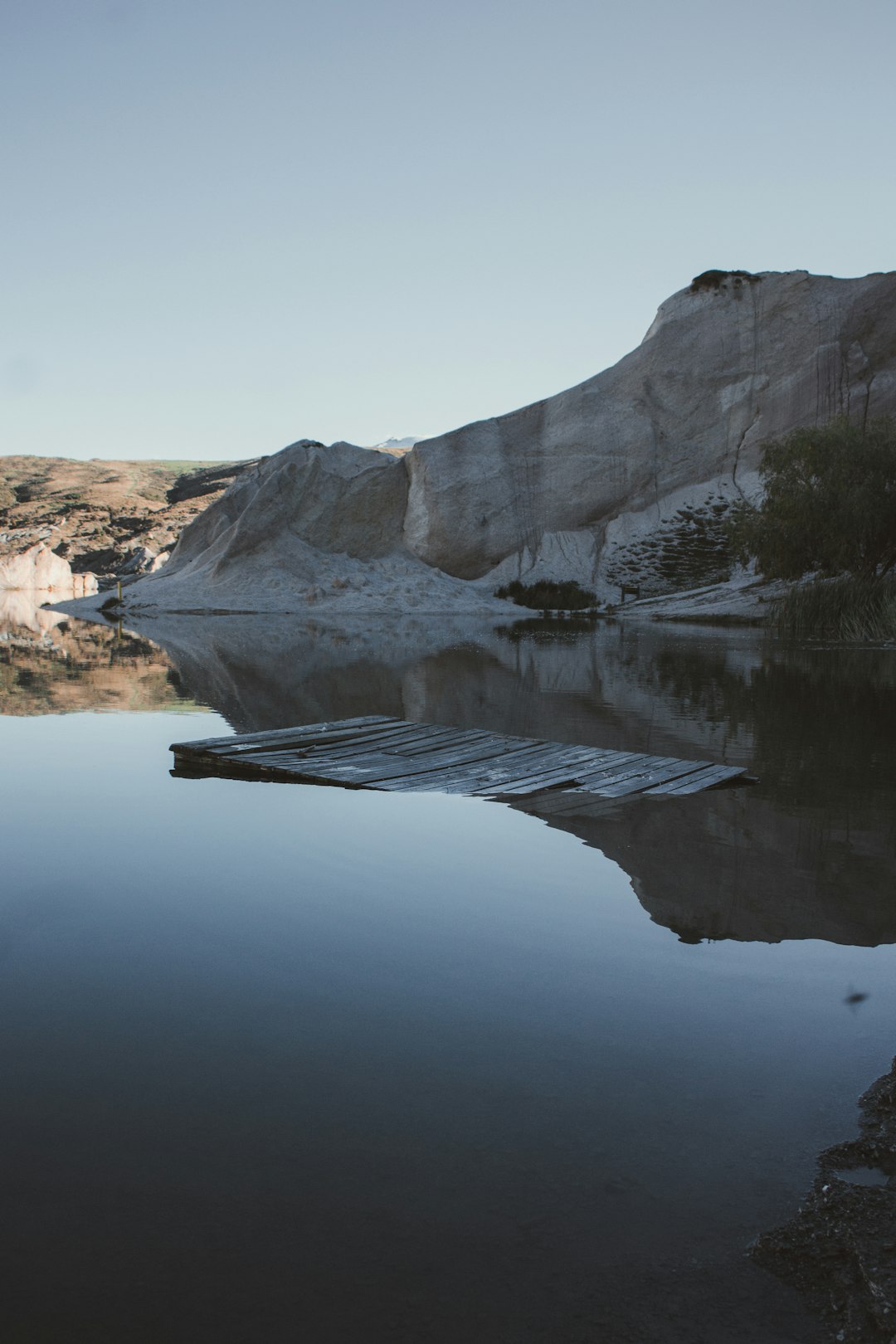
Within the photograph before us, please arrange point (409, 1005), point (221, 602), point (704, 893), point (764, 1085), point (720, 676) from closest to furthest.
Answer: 1. point (764, 1085)
2. point (409, 1005)
3. point (704, 893)
4. point (720, 676)
5. point (221, 602)

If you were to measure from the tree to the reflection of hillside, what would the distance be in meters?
12.3

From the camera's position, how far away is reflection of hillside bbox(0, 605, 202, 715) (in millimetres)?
10898

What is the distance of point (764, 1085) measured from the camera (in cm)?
259

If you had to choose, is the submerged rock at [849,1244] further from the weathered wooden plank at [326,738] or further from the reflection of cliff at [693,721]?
the weathered wooden plank at [326,738]

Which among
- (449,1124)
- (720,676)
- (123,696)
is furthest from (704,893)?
(720,676)

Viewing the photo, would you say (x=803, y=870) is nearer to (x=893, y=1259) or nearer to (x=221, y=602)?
(x=893, y=1259)

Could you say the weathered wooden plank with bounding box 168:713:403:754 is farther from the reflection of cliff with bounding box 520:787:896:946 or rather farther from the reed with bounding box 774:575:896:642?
the reed with bounding box 774:575:896:642

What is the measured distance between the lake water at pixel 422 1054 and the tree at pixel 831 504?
16.1 meters

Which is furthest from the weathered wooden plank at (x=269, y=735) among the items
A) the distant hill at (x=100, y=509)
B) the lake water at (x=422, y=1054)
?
the distant hill at (x=100, y=509)

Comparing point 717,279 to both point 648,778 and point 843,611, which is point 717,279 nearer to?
point 843,611

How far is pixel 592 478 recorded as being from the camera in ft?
128

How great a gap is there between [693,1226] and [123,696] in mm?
10196

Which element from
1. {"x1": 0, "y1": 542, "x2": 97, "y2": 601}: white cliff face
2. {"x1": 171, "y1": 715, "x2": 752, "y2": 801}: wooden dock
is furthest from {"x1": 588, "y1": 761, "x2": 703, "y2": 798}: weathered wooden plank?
{"x1": 0, "y1": 542, "x2": 97, "y2": 601}: white cliff face

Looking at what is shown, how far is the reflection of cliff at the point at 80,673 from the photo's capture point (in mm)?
10898
